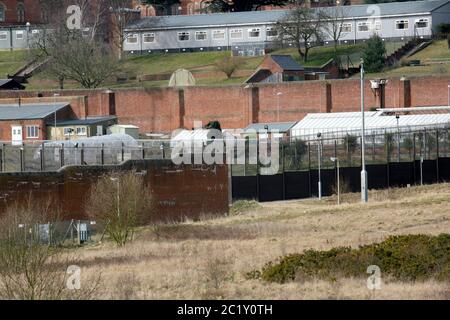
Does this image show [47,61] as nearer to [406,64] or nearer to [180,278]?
[406,64]

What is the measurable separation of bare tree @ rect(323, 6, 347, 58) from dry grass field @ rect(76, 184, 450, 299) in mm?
33818

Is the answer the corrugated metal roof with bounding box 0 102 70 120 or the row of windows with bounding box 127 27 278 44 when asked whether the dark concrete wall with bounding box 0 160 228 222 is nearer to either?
the corrugated metal roof with bounding box 0 102 70 120

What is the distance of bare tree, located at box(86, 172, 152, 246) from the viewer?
39875 mm

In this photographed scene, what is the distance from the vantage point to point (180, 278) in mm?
27297

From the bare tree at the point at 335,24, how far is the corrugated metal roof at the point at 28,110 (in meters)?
19.1

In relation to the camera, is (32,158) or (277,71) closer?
(32,158)

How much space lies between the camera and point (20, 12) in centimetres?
10331

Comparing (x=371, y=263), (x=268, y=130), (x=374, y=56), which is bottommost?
(x=371, y=263)

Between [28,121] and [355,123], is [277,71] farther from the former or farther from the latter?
[28,121]

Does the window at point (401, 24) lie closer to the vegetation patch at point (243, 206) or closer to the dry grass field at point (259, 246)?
the dry grass field at point (259, 246)

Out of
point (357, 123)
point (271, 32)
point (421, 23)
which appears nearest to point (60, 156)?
point (357, 123)

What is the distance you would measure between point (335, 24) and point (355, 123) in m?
21.6
